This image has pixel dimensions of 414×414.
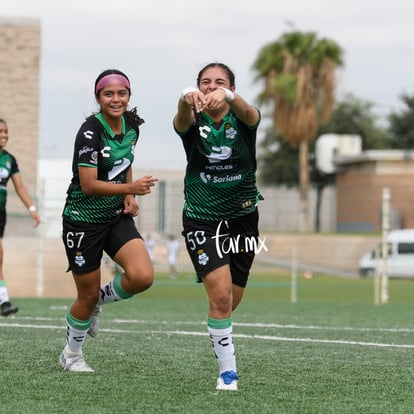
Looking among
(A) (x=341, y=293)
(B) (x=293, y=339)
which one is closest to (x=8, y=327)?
(B) (x=293, y=339)

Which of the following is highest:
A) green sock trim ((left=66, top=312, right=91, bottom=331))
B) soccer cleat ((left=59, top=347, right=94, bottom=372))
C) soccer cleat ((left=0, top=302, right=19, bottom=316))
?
green sock trim ((left=66, top=312, right=91, bottom=331))

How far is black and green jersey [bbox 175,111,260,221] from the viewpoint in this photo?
7.38 meters

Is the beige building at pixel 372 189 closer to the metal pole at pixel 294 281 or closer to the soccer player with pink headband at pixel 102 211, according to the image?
the metal pole at pixel 294 281

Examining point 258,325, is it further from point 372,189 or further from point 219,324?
point 372,189

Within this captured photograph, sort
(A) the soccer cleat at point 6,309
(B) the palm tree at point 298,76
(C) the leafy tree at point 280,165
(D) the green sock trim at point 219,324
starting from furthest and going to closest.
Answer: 1. (C) the leafy tree at point 280,165
2. (B) the palm tree at point 298,76
3. (A) the soccer cleat at point 6,309
4. (D) the green sock trim at point 219,324

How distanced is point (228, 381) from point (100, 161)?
181 cm

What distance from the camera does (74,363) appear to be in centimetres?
812

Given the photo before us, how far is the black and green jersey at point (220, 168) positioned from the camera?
7375 millimetres

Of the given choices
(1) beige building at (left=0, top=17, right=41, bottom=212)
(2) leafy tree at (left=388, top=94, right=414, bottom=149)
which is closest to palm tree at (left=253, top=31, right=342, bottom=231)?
(1) beige building at (left=0, top=17, right=41, bottom=212)

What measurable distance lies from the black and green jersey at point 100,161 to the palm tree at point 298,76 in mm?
45554

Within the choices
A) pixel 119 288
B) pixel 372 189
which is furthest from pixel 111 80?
pixel 372 189

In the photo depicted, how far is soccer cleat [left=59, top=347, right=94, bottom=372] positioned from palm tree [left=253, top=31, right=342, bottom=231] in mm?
45472

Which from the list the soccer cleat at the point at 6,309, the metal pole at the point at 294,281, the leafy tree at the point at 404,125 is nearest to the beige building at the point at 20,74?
the metal pole at the point at 294,281

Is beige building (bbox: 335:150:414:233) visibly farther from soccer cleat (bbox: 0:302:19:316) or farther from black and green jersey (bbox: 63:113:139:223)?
black and green jersey (bbox: 63:113:139:223)
